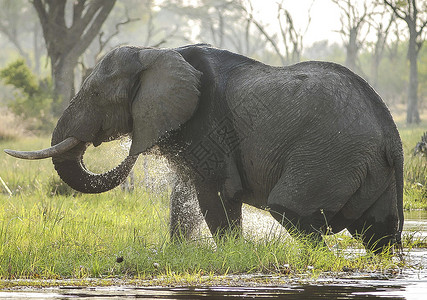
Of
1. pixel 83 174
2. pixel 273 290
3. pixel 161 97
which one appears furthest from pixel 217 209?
pixel 273 290

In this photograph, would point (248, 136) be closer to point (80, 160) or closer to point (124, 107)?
point (124, 107)

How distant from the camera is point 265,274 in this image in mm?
5441

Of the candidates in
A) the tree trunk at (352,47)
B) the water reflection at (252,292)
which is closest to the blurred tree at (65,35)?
the water reflection at (252,292)

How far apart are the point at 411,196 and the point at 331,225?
522 centimetres

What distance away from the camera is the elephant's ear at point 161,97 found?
244 inches

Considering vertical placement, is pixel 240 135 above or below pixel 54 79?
below

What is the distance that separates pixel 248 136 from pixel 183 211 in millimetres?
1062

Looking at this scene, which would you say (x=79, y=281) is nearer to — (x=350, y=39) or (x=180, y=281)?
(x=180, y=281)

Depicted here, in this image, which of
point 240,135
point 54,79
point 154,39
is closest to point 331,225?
point 240,135

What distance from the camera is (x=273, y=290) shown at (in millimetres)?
4762

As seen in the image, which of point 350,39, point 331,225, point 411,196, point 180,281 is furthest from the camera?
point 350,39

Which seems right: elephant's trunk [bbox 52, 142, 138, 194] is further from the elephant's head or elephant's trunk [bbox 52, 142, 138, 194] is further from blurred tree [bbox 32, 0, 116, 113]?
blurred tree [bbox 32, 0, 116, 113]

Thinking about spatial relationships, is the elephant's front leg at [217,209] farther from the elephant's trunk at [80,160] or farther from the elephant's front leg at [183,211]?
the elephant's trunk at [80,160]

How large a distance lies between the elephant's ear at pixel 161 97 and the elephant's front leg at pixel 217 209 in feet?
1.82
